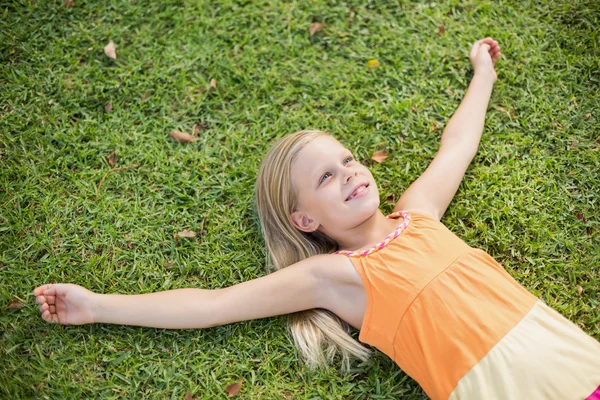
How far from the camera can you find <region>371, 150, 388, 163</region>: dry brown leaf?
4.23 m

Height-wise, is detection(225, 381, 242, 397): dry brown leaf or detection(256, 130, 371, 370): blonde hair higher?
detection(256, 130, 371, 370): blonde hair

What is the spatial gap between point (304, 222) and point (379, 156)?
1.00 metres

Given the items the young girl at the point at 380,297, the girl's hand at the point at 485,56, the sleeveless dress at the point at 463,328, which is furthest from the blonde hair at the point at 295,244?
the girl's hand at the point at 485,56

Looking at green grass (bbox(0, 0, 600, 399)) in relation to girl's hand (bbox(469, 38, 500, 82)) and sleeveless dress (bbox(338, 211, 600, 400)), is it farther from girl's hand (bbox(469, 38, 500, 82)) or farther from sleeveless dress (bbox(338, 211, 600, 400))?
sleeveless dress (bbox(338, 211, 600, 400))

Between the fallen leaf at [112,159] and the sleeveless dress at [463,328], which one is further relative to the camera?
the fallen leaf at [112,159]

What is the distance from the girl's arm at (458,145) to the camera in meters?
3.78

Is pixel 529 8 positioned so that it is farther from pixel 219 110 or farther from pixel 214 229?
pixel 214 229

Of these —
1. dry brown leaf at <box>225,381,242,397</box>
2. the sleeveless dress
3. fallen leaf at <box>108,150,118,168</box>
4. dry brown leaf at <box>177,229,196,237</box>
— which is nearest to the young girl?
the sleeveless dress

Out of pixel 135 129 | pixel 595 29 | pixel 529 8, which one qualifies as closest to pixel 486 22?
pixel 529 8

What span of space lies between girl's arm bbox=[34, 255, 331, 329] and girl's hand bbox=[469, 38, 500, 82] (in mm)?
2099

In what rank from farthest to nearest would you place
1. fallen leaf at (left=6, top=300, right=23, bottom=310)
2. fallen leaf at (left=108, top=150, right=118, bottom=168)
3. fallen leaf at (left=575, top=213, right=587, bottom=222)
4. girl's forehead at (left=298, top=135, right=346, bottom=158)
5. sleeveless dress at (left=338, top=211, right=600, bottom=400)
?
fallen leaf at (left=108, top=150, right=118, bottom=168) < fallen leaf at (left=575, top=213, right=587, bottom=222) < fallen leaf at (left=6, top=300, right=23, bottom=310) < girl's forehead at (left=298, top=135, right=346, bottom=158) < sleeveless dress at (left=338, top=211, right=600, bottom=400)

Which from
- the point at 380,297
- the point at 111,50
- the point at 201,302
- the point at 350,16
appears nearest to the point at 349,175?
the point at 380,297

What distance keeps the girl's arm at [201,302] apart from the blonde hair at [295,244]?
146mm

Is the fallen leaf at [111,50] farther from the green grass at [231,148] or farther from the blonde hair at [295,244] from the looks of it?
the blonde hair at [295,244]
